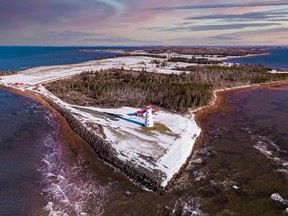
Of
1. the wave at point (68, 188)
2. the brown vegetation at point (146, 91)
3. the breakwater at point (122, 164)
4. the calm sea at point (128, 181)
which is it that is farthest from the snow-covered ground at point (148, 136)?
the wave at point (68, 188)

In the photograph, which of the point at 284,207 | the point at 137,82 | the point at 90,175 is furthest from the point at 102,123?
the point at 137,82

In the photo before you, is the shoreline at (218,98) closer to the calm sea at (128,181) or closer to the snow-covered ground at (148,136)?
the snow-covered ground at (148,136)

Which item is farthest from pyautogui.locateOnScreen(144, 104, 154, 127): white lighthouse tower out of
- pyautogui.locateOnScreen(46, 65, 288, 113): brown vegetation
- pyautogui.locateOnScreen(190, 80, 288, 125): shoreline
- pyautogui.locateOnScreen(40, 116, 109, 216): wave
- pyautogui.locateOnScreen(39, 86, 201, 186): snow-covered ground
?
pyautogui.locateOnScreen(40, 116, 109, 216): wave

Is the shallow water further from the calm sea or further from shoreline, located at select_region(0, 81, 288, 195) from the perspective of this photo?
shoreline, located at select_region(0, 81, 288, 195)

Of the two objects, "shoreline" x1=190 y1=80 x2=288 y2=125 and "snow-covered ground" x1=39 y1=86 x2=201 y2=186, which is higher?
"snow-covered ground" x1=39 y1=86 x2=201 y2=186

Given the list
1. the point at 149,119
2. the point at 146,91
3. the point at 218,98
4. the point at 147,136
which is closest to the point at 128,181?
the point at 147,136

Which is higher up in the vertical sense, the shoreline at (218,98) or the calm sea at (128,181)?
the calm sea at (128,181)

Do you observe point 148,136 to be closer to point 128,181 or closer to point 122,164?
point 122,164

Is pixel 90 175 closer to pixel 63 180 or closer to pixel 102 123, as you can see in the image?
pixel 63 180
